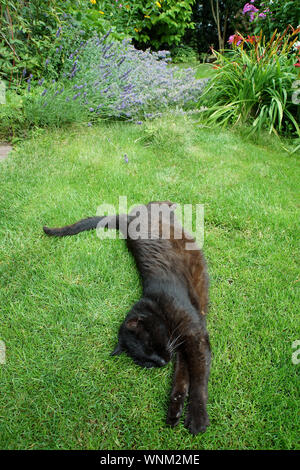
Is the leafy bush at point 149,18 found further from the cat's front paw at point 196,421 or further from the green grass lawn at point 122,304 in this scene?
the cat's front paw at point 196,421

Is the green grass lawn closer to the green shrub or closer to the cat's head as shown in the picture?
the cat's head

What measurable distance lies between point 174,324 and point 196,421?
464 mm

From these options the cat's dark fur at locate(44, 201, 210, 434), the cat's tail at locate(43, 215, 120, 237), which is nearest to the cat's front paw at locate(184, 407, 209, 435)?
the cat's dark fur at locate(44, 201, 210, 434)

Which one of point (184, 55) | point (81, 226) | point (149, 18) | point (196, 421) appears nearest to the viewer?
point (196, 421)

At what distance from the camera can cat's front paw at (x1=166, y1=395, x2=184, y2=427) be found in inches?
50.9

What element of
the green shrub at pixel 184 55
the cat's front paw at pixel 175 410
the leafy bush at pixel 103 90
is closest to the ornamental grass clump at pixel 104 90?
the leafy bush at pixel 103 90

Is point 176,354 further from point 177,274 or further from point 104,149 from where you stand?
point 104,149

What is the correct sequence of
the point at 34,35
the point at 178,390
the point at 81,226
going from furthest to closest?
the point at 34,35 < the point at 81,226 < the point at 178,390

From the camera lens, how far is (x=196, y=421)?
1.28 metres

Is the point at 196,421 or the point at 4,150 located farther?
the point at 4,150

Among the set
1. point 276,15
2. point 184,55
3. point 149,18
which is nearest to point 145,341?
point 276,15

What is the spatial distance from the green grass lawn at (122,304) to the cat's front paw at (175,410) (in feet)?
0.11

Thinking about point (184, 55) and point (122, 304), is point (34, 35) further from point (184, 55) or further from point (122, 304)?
point (184, 55)

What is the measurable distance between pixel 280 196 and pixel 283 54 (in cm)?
286
